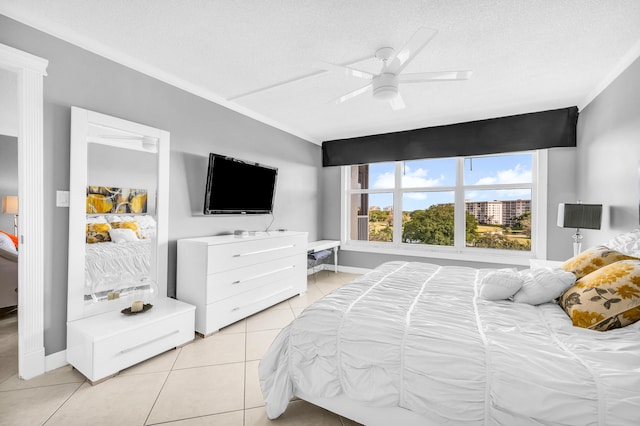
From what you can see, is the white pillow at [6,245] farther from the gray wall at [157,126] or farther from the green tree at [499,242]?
the green tree at [499,242]

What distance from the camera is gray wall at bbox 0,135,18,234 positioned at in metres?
4.01

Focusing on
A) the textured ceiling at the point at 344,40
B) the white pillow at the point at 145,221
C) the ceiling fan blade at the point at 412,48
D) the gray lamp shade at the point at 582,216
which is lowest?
the white pillow at the point at 145,221

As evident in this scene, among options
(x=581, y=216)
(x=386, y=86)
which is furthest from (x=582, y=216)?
(x=386, y=86)

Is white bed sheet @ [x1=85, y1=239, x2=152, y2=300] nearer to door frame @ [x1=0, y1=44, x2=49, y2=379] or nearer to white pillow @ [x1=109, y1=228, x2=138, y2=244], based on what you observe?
white pillow @ [x1=109, y1=228, x2=138, y2=244]

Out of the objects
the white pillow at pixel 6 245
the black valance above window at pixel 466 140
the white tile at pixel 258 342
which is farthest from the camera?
the black valance above window at pixel 466 140

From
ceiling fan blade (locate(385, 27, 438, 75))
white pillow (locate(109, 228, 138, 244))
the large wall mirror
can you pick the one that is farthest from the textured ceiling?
white pillow (locate(109, 228, 138, 244))

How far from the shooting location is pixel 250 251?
300cm

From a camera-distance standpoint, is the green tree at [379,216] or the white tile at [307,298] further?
the green tree at [379,216]

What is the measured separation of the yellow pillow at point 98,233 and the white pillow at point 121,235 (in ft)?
0.12

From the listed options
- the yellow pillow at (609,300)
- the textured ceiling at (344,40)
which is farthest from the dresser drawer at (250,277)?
the yellow pillow at (609,300)

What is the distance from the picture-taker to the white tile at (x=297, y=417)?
1556 millimetres

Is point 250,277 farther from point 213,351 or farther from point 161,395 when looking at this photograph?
point 161,395

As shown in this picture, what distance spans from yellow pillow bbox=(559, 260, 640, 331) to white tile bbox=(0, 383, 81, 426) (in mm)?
2870

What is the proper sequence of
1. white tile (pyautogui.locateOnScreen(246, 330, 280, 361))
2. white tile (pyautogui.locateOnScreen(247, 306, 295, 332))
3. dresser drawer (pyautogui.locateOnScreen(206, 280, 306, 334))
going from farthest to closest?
white tile (pyautogui.locateOnScreen(247, 306, 295, 332))
dresser drawer (pyautogui.locateOnScreen(206, 280, 306, 334))
white tile (pyautogui.locateOnScreen(246, 330, 280, 361))
